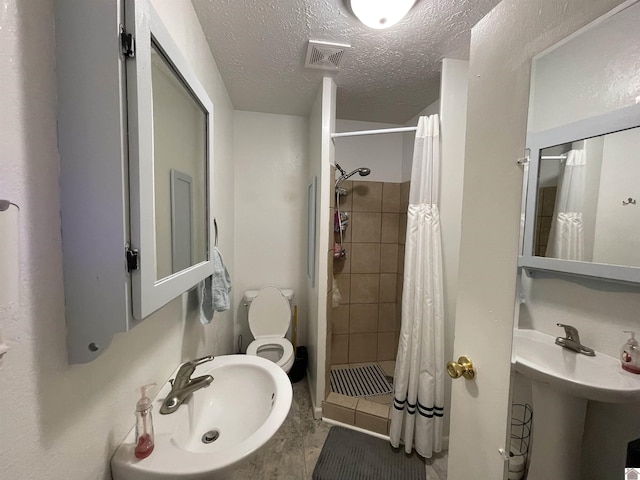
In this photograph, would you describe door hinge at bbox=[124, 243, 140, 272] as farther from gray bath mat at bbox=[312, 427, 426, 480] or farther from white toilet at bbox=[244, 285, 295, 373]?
white toilet at bbox=[244, 285, 295, 373]

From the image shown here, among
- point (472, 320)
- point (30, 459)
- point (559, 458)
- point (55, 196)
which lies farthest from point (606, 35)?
point (30, 459)

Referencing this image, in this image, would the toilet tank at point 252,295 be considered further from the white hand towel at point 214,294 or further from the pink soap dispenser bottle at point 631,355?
the pink soap dispenser bottle at point 631,355

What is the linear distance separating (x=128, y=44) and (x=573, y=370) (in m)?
1.09

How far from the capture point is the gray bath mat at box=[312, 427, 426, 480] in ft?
4.41

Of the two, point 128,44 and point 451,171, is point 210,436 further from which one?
point 451,171

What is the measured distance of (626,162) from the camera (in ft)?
1.43

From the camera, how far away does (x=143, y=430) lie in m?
0.63

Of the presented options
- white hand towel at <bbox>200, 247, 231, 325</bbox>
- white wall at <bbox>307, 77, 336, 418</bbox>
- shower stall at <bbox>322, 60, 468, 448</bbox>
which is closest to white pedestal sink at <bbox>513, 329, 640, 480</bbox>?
white hand towel at <bbox>200, 247, 231, 325</bbox>

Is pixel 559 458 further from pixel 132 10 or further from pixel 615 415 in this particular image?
pixel 132 10

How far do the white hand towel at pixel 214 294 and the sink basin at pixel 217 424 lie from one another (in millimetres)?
217

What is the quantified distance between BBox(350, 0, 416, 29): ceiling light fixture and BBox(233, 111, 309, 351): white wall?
1265mm

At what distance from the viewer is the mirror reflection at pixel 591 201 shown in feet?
1.41

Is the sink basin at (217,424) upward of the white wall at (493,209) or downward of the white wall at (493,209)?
downward

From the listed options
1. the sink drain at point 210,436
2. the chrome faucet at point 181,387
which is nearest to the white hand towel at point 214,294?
the chrome faucet at point 181,387
